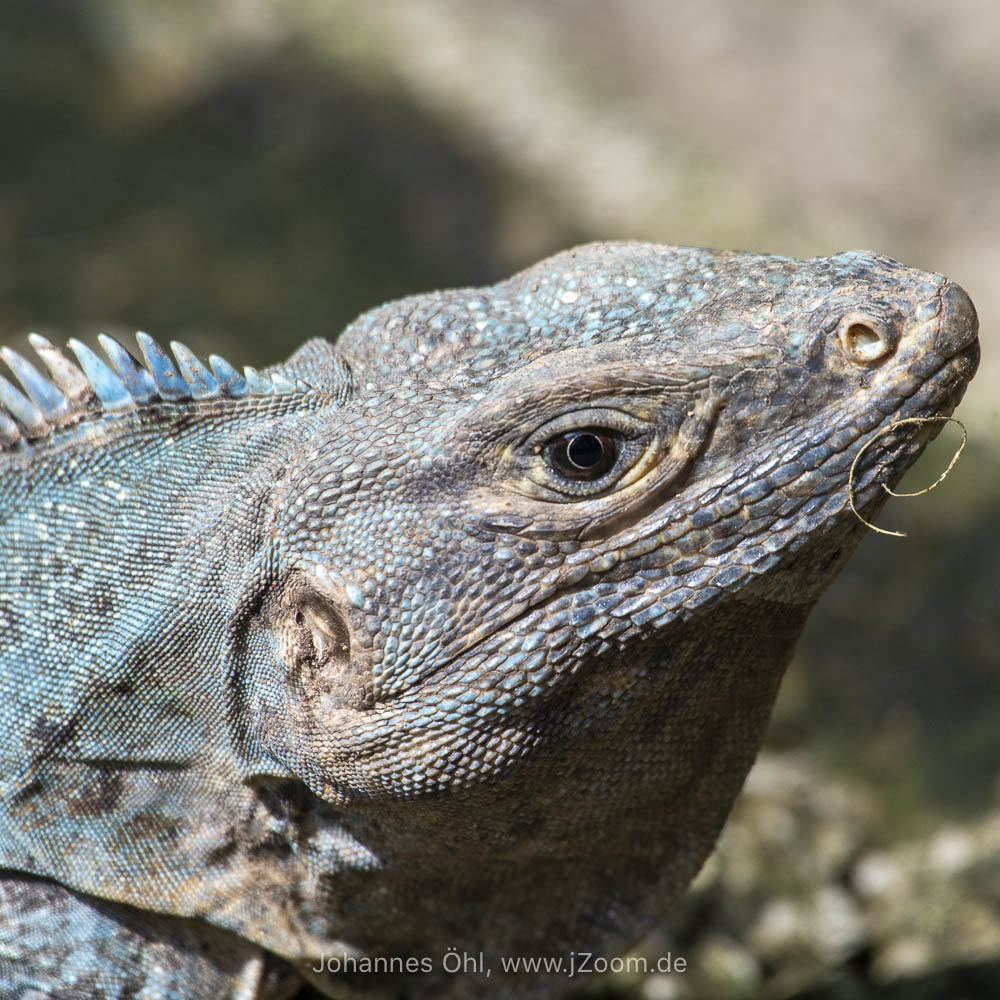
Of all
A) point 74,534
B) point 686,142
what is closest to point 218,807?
point 74,534

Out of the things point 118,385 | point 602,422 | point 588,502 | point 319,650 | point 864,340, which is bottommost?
point 319,650

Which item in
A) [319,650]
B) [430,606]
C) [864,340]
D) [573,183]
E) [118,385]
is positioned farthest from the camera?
[573,183]

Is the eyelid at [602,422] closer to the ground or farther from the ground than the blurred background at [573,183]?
closer to the ground

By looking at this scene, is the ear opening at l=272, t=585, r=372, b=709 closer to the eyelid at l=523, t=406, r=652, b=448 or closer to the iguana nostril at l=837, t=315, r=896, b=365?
the eyelid at l=523, t=406, r=652, b=448

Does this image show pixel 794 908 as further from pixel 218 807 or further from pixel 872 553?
pixel 218 807

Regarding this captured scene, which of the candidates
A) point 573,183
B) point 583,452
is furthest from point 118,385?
point 573,183

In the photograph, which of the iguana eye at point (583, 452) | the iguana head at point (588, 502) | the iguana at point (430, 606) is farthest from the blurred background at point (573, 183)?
the iguana eye at point (583, 452)

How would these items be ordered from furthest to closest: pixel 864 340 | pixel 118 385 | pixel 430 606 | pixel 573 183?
pixel 573 183
pixel 118 385
pixel 430 606
pixel 864 340

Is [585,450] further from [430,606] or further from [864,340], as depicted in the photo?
[864,340]

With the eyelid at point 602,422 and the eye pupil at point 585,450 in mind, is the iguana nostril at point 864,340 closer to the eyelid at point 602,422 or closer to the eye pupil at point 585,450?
the eyelid at point 602,422

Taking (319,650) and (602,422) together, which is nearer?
(602,422)
